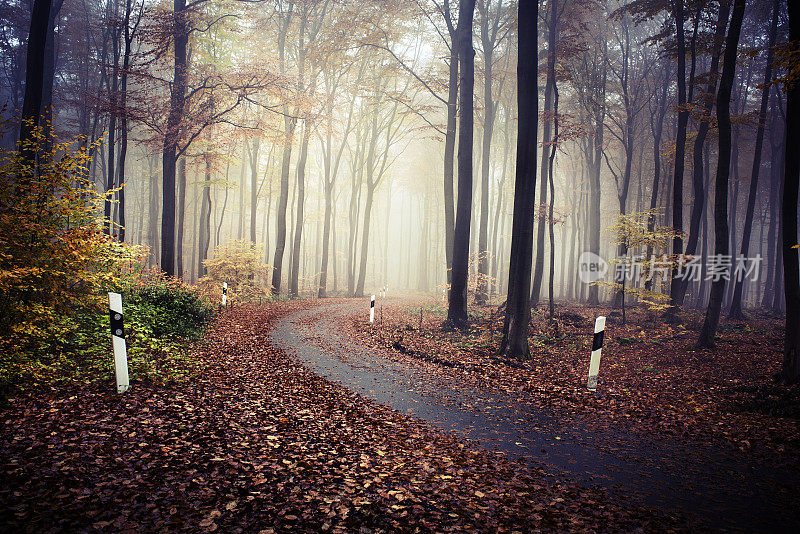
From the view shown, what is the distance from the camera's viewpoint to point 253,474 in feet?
11.3

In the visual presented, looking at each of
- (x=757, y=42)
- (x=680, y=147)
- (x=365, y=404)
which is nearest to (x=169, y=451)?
(x=365, y=404)

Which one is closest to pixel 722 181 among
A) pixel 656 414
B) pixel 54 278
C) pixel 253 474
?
pixel 656 414

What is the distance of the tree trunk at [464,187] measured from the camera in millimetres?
12797

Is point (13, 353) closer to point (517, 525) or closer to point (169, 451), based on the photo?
point (169, 451)

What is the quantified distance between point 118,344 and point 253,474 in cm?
327

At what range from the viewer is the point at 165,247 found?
15.0 m

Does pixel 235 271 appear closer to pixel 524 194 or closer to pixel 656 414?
pixel 524 194

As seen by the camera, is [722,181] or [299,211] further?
[299,211]

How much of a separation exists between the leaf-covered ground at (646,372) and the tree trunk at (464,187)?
3.39 ft

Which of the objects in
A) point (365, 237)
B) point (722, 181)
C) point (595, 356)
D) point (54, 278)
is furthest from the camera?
point (365, 237)

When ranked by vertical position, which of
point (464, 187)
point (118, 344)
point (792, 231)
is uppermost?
point (464, 187)

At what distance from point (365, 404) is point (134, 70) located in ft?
49.1

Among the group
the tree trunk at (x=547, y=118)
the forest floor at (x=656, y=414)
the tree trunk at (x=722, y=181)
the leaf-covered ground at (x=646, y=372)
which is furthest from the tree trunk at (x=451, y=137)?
the tree trunk at (x=722, y=181)

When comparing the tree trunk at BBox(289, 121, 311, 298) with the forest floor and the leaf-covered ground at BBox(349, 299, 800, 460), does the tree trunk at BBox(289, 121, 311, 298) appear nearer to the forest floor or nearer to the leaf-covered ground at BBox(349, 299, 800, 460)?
the leaf-covered ground at BBox(349, 299, 800, 460)
